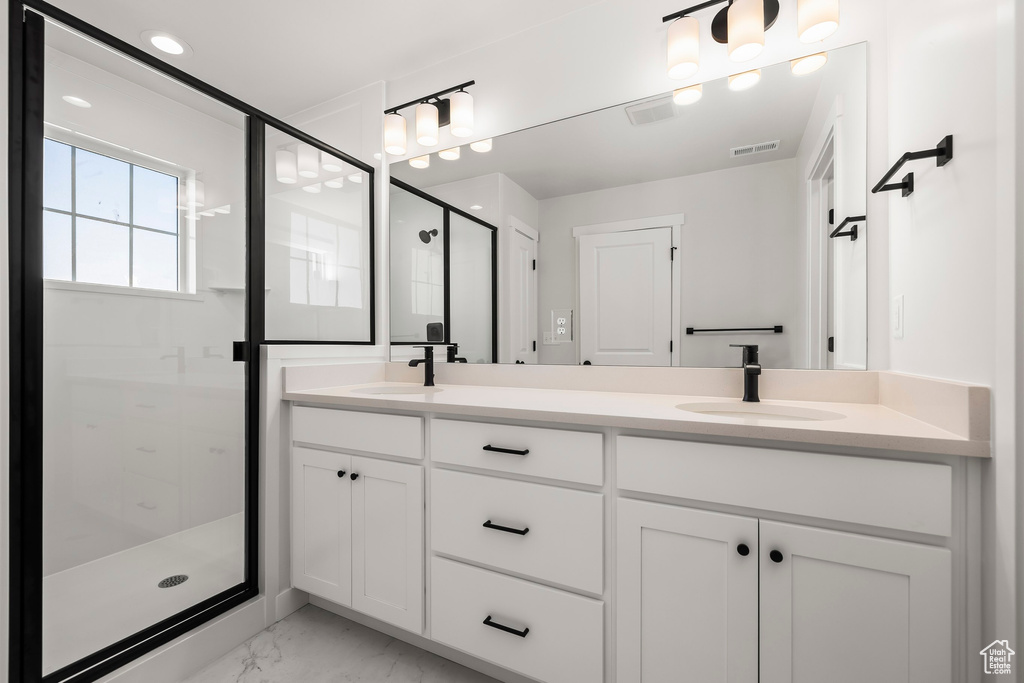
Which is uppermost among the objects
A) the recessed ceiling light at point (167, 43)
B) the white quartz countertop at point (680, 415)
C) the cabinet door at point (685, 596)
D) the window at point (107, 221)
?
the recessed ceiling light at point (167, 43)

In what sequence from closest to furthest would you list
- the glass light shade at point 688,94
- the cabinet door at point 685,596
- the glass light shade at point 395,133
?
the cabinet door at point 685,596, the glass light shade at point 688,94, the glass light shade at point 395,133

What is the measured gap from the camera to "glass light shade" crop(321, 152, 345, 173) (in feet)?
6.86

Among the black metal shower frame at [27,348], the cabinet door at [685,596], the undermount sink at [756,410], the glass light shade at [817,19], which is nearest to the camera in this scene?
the cabinet door at [685,596]

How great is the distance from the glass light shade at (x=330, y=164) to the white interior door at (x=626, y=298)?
1318mm

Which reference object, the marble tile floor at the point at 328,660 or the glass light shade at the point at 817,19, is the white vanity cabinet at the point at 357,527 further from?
the glass light shade at the point at 817,19

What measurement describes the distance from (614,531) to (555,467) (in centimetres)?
21

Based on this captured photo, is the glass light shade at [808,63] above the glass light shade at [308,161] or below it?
above

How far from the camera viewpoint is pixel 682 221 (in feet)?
5.20

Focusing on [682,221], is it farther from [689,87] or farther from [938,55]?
[938,55]

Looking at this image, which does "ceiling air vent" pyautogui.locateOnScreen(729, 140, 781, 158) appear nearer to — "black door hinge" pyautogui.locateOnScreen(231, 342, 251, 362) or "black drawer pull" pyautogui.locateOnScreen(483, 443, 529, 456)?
"black drawer pull" pyautogui.locateOnScreen(483, 443, 529, 456)

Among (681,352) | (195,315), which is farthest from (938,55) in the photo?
(195,315)

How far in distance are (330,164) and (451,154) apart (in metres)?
0.60

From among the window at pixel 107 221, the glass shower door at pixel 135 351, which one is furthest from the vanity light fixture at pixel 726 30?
the window at pixel 107 221

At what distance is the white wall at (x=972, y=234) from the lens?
0.71m
